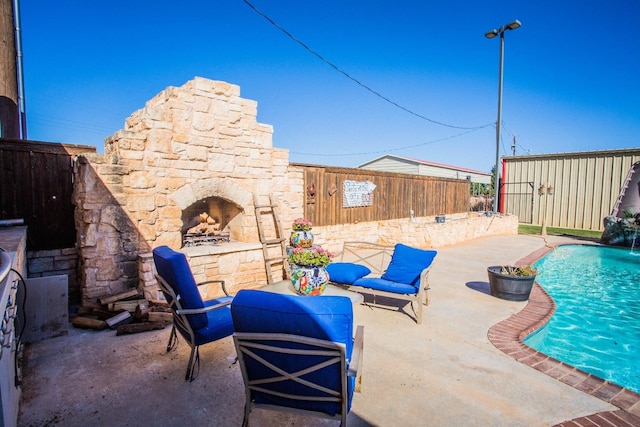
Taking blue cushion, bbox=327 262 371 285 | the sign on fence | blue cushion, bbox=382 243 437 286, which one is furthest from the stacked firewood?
the sign on fence

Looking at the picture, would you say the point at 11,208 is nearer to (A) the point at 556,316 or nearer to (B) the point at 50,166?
(B) the point at 50,166

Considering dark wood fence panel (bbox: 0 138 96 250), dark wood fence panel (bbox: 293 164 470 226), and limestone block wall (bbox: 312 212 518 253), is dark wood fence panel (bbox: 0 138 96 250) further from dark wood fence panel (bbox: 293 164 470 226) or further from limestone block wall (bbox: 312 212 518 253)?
limestone block wall (bbox: 312 212 518 253)

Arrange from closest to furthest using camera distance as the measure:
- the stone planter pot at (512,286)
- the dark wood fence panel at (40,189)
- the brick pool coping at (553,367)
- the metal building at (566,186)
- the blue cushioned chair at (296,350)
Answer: the blue cushioned chair at (296,350) < the brick pool coping at (553,367) < the dark wood fence panel at (40,189) < the stone planter pot at (512,286) < the metal building at (566,186)

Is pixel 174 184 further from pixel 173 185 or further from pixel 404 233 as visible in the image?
pixel 404 233

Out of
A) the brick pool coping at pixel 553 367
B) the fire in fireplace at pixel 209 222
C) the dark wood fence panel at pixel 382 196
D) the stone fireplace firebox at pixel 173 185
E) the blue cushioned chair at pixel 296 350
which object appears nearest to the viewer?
the blue cushioned chair at pixel 296 350

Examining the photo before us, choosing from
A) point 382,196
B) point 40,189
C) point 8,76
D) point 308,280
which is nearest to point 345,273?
point 308,280

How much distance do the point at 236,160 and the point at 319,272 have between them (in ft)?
9.68

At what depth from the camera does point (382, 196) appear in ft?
32.7

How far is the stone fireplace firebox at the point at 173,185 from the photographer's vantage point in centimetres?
452

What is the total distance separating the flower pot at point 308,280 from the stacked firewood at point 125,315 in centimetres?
182

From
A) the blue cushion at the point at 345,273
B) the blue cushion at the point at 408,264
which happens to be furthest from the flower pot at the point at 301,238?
the blue cushion at the point at 408,264

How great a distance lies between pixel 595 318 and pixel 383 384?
4.58m

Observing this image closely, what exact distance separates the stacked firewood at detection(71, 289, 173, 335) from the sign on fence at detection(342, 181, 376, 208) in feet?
17.8

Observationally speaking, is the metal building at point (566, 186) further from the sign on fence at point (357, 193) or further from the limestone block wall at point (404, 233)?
the sign on fence at point (357, 193)
